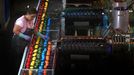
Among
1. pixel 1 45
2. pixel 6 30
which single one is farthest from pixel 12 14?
pixel 1 45

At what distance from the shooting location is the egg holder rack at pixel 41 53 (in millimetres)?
3799

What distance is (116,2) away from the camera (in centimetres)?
396

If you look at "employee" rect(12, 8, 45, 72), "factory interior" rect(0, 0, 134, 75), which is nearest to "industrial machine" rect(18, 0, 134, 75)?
"factory interior" rect(0, 0, 134, 75)

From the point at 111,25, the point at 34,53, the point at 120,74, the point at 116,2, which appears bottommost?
the point at 120,74

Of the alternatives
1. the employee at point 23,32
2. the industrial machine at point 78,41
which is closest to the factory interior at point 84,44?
the industrial machine at point 78,41

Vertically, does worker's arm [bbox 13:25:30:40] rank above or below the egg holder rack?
above

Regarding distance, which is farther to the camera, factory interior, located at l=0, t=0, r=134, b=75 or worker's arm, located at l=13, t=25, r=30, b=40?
worker's arm, located at l=13, t=25, r=30, b=40

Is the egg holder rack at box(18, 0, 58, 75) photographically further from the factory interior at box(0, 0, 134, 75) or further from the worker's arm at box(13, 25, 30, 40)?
the worker's arm at box(13, 25, 30, 40)

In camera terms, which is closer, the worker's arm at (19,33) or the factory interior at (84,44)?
the factory interior at (84,44)

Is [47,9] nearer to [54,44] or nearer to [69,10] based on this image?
[69,10]

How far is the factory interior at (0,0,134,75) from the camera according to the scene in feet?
12.6

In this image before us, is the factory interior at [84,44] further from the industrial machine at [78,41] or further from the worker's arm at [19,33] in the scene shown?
the worker's arm at [19,33]

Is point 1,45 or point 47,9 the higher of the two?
point 47,9

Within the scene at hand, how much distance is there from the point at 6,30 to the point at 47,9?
312 centimetres
